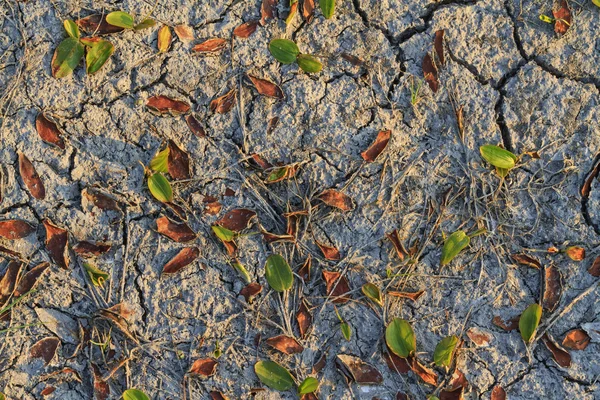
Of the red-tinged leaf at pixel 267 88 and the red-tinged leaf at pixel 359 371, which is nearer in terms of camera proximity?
the red-tinged leaf at pixel 359 371

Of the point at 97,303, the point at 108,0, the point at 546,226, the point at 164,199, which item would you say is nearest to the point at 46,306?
the point at 97,303

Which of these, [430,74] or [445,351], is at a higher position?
[430,74]

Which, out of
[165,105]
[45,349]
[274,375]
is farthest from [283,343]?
[165,105]

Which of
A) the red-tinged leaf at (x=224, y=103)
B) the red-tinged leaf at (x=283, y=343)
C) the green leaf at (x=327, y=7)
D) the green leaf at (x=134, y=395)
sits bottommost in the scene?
the green leaf at (x=134, y=395)

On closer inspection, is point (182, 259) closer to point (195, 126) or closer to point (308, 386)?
point (195, 126)

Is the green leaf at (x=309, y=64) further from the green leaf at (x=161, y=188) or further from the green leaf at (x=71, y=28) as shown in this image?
the green leaf at (x=71, y=28)

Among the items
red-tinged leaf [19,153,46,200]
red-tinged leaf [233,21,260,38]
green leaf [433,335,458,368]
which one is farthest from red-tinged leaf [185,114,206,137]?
green leaf [433,335,458,368]

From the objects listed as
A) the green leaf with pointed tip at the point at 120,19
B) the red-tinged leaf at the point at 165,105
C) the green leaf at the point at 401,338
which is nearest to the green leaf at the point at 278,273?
the green leaf at the point at 401,338

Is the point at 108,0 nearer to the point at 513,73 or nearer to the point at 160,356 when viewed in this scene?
the point at 160,356
